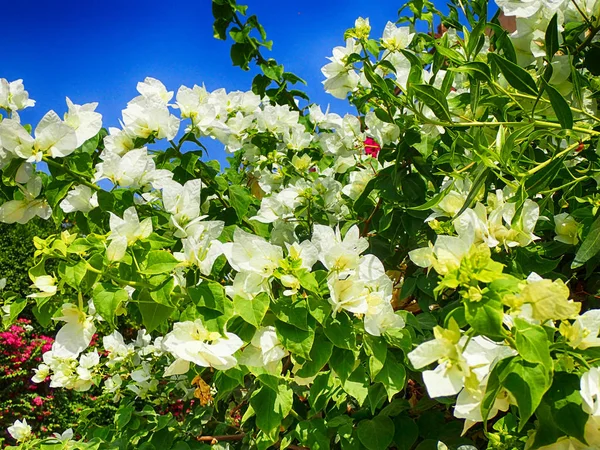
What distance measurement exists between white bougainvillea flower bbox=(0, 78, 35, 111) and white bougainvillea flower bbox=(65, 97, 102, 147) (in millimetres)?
196

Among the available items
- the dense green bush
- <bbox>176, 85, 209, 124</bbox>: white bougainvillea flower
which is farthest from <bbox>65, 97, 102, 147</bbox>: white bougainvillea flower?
the dense green bush

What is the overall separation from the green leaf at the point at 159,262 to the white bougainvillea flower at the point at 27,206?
0.44m

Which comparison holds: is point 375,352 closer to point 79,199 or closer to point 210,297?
point 210,297

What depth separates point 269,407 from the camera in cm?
97

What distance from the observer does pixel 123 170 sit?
1.15 metres

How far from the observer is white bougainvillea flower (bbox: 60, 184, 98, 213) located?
3.79 ft

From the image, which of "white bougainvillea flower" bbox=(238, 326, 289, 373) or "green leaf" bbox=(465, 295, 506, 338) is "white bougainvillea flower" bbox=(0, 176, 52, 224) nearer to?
"white bougainvillea flower" bbox=(238, 326, 289, 373)

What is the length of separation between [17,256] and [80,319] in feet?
17.6

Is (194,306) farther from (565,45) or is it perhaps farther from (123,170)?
(565,45)

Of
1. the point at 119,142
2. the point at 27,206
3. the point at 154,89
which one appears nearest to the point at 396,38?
the point at 154,89

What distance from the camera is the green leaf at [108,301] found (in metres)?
0.88

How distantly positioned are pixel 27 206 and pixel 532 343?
107 centimetres

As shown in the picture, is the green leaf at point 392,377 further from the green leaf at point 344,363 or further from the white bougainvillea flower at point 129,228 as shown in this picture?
the white bougainvillea flower at point 129,228

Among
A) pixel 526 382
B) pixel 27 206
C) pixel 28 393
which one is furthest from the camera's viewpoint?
pixel 28 393
